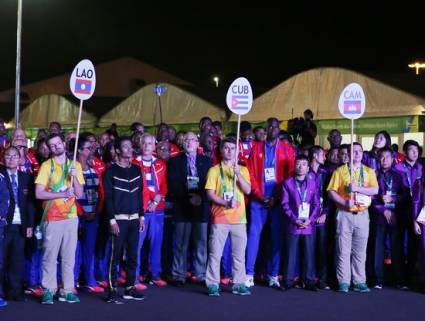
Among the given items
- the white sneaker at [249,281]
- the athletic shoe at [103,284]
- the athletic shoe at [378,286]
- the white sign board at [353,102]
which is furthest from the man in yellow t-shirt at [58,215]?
the athletic shoe at [378,286]

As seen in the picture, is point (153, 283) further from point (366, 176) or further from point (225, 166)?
point (366, 176)

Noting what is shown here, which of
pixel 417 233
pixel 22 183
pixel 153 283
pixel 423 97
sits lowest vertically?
pixel 153 283

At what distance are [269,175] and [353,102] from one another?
5.11 feet

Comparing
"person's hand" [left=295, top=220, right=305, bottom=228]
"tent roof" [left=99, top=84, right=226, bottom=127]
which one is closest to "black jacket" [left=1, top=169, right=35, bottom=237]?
"person's hand" [left=295, top=220, right=305, bottom=228]

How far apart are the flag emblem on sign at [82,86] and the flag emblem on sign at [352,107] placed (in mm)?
3560

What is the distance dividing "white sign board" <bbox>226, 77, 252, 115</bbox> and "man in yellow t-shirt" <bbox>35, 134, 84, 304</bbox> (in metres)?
2.49

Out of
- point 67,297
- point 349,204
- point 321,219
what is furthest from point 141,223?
point 349,204

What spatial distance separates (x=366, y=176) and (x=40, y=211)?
4.24 metres

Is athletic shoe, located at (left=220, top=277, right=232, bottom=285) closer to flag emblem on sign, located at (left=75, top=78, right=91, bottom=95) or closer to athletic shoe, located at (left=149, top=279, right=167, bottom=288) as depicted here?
athletic shoe, located at (left=149, top=279, right=167, bottom=288)

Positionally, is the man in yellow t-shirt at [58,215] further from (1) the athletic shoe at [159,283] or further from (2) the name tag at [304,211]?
(2) the name tag at [304,211]

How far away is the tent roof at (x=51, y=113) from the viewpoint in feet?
101

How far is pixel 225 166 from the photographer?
9.24m

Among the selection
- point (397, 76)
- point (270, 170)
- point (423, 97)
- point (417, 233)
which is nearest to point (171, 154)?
point (270, 170)

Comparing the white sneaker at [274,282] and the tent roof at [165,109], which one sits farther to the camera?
the tent roof at [165,109]
